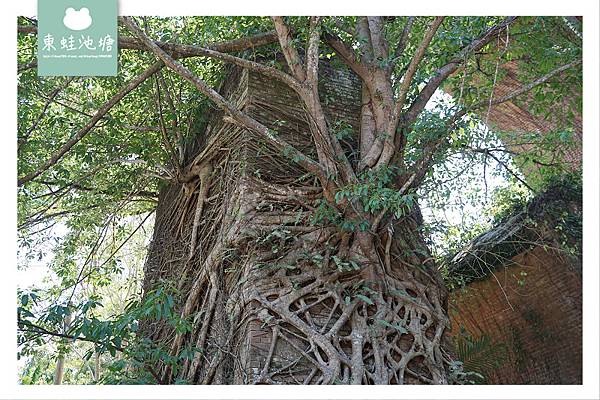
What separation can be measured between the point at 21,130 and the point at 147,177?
4.07ft

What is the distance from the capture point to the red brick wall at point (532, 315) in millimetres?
5938

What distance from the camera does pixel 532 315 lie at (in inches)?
253

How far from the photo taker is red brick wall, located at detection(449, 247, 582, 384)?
234 inches

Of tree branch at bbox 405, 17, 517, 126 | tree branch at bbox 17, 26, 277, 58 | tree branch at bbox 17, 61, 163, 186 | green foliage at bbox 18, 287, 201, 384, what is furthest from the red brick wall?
tree branch at bbox 17, 61, 163, 186

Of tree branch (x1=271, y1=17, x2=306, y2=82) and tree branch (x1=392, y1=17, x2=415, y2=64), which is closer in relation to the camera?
tree branch (x1=271, y1=17, x2=306, y2=82)

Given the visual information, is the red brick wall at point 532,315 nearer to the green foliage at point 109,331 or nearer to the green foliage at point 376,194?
the green foliage at point 376,194

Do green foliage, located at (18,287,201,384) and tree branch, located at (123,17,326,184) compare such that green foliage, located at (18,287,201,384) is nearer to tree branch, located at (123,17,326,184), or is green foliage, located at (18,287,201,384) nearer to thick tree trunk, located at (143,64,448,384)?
thick tree trunk, located at (143,64,448,384)

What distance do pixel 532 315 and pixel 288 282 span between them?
324 cm

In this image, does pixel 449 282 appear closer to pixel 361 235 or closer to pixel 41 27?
pixel 361 235

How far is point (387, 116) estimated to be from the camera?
4.84 m

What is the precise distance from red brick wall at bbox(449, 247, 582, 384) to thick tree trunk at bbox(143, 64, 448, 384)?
5.07ft

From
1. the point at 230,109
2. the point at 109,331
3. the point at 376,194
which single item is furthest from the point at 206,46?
the point at 109,331

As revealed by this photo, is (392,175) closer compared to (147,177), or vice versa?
(392,175)

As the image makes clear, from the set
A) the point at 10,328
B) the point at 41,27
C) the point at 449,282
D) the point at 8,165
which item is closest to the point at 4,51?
the point at 41,27
